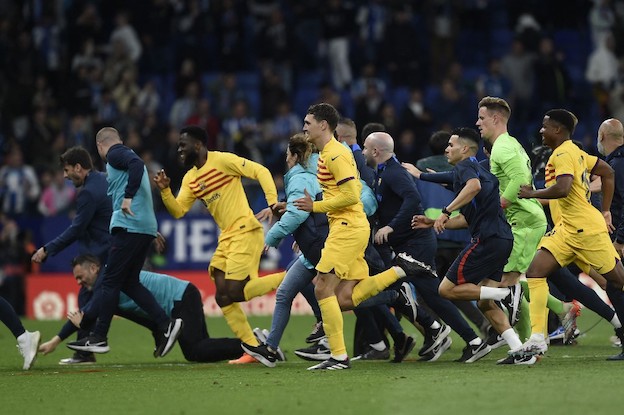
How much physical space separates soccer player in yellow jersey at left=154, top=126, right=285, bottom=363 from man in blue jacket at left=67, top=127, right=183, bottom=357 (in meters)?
0.59

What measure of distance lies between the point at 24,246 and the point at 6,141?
282 centimetres

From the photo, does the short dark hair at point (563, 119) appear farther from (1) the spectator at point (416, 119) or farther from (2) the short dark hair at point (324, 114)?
(1) the spectator at point (416, 119)

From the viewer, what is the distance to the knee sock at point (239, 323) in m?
12.0

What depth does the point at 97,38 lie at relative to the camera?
82.5 feet

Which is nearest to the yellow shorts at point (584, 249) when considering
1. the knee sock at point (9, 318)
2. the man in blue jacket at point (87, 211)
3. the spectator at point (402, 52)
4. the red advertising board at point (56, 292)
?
the man in blue jacket at point (87, 211)

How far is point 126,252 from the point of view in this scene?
1259cm

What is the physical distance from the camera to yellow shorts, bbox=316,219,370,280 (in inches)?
435

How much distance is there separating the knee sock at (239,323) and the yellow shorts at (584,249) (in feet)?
9.41

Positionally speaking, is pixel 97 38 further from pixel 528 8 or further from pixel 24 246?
pixel 528 8

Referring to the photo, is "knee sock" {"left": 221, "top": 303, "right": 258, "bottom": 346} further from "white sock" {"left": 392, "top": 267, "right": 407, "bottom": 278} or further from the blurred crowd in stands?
the blurred crowd in stands

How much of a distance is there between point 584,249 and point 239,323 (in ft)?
10.7

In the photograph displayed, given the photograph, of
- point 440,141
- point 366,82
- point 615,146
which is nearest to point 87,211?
point 440,141

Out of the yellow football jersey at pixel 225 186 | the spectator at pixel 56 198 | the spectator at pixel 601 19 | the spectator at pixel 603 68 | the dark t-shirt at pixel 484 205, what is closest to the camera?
the dark t-shirt at pixel 484 205

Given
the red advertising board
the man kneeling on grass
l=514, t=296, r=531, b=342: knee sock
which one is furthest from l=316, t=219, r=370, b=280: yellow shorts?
the red advertising board
